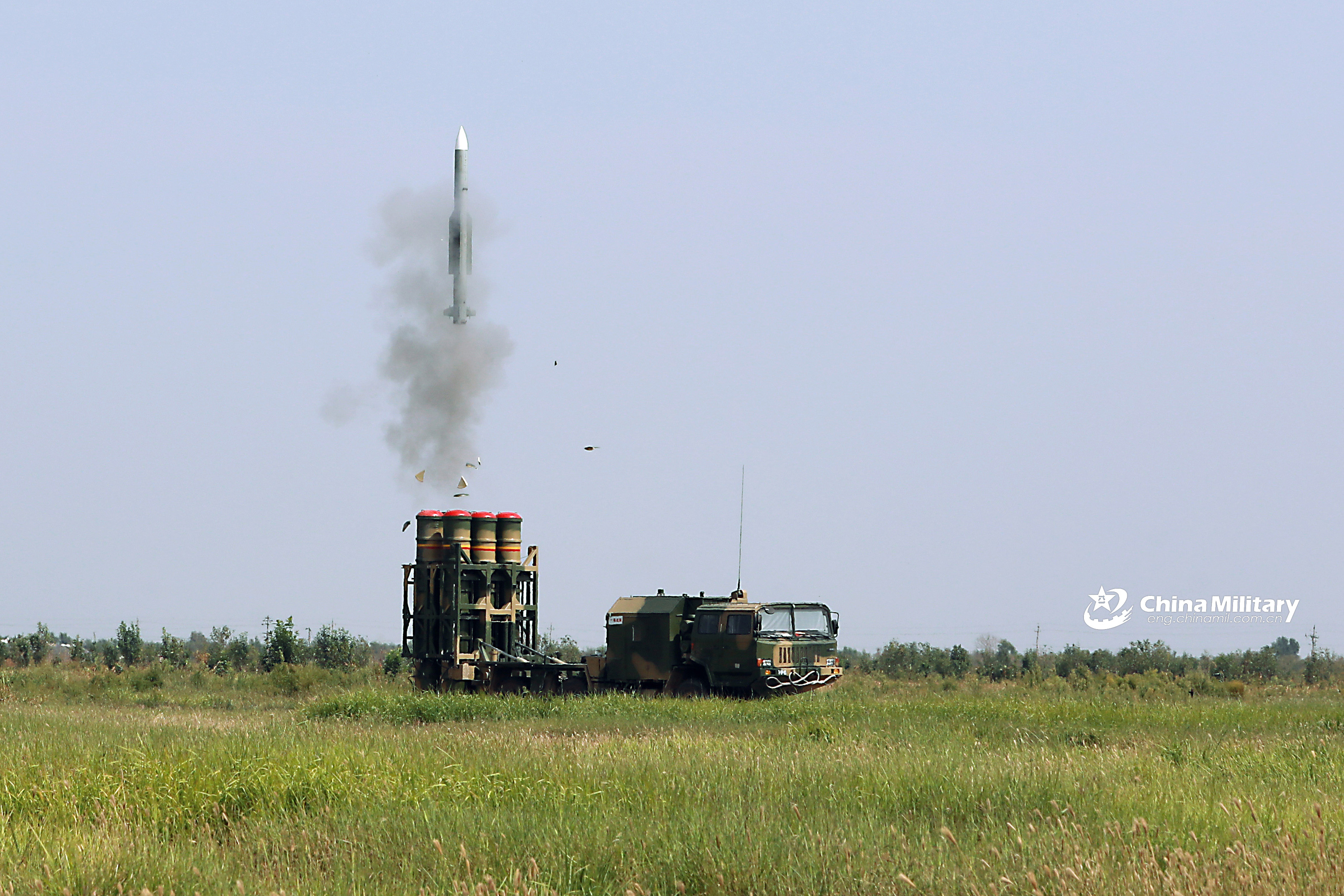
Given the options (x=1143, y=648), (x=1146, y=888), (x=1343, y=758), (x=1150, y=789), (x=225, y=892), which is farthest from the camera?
(x=1143, y=648)

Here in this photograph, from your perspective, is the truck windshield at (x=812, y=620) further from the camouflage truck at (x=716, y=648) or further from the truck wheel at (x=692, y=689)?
the truck wheel at (x=692, y=689)

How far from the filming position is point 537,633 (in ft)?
106

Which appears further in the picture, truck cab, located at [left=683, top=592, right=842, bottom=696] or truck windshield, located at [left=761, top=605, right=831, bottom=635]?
truck windshield, located at [left=761, top=605, right=831, bottom=635]

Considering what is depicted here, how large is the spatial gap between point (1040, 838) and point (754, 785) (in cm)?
330

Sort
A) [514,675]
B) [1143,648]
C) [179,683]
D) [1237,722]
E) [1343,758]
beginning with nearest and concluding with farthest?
[1343,758] < [1237,722] < [514,675] < [179,683] < [1143,648]

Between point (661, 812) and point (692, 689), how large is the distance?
19.9 m

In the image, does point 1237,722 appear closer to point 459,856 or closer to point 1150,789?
point 1150,789

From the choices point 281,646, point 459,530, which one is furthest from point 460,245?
point 281,646

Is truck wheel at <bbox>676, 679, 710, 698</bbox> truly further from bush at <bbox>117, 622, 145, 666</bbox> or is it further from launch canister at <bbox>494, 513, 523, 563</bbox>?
bush at <bbox>117, 622, 145, 666</bbox>

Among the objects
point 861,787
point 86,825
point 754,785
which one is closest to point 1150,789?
point 861,787

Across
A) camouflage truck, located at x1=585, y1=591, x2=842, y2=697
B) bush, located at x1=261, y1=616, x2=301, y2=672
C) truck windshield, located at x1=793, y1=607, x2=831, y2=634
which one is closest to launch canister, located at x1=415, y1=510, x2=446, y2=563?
camouflage truck, located at x1=585, y1=591, x2=842, y2=697

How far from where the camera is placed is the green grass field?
8031 millimetres

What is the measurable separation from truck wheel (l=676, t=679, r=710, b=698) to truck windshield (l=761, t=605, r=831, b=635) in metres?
2.00

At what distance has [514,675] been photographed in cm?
3092
